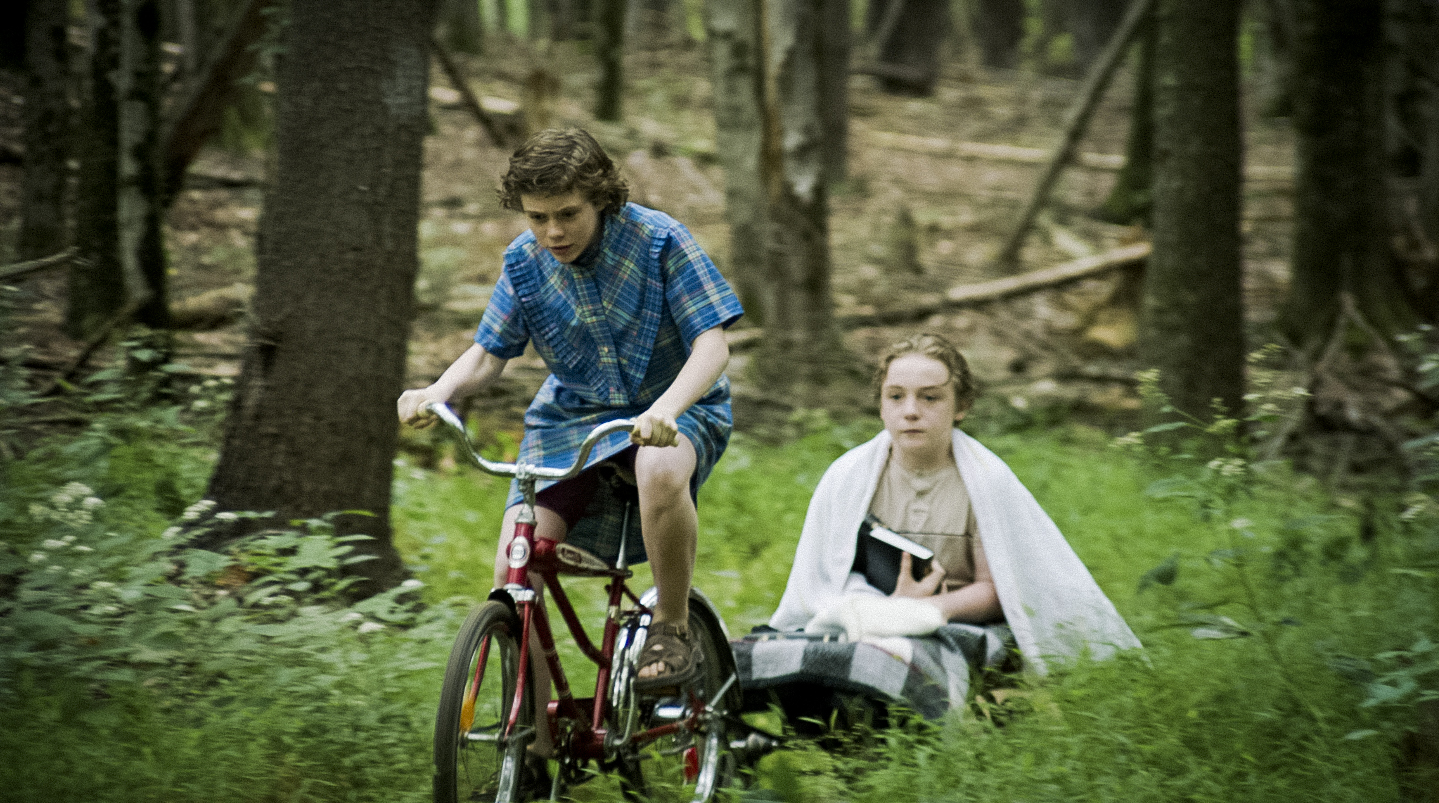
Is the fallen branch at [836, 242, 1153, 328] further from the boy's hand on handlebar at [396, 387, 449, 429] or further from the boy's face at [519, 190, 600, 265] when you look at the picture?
the boy's hand on handlebar at [396, 387, 449, 429]

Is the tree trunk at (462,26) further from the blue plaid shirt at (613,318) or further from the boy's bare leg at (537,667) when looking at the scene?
the boy's bare leg at (537,667)

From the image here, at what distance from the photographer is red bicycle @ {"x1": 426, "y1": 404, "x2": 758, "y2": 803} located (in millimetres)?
2934

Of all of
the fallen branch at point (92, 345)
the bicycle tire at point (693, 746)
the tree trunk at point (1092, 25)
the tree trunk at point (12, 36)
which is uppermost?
the tree trunk at point (1092, 25)

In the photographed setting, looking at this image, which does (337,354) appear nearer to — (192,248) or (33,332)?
(33,332)

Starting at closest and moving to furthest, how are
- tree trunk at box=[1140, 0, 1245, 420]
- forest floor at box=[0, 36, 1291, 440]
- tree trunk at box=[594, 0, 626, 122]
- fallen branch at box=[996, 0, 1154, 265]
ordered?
tree trunk at box=[1140, 0, 1245, 420] → forest floor at box=[0, 36, 1291, 440] → fallen branch at box=[996, 0, 1154, 265] → tree trunk at box=[594, 0, 626, 122]

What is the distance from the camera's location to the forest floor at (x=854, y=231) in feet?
28.7

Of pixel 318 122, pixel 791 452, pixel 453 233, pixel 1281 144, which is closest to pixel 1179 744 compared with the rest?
pixel 318 122

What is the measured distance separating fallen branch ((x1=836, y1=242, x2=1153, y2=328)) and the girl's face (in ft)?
21.2

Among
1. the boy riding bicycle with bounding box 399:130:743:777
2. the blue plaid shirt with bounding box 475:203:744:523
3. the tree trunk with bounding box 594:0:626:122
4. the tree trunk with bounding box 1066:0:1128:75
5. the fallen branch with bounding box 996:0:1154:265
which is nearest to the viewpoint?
the boy riding bicycle with bounding box 399:130:743:777

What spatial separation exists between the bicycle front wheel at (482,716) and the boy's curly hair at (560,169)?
3.52 feet

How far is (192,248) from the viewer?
30.6 ft

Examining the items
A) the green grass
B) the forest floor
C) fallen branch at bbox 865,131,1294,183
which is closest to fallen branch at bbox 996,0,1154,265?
the forest floor

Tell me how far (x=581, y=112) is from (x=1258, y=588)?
516 inches

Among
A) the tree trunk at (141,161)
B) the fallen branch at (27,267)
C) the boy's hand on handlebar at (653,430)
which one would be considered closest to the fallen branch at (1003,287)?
the tree trunk at (141,161)
